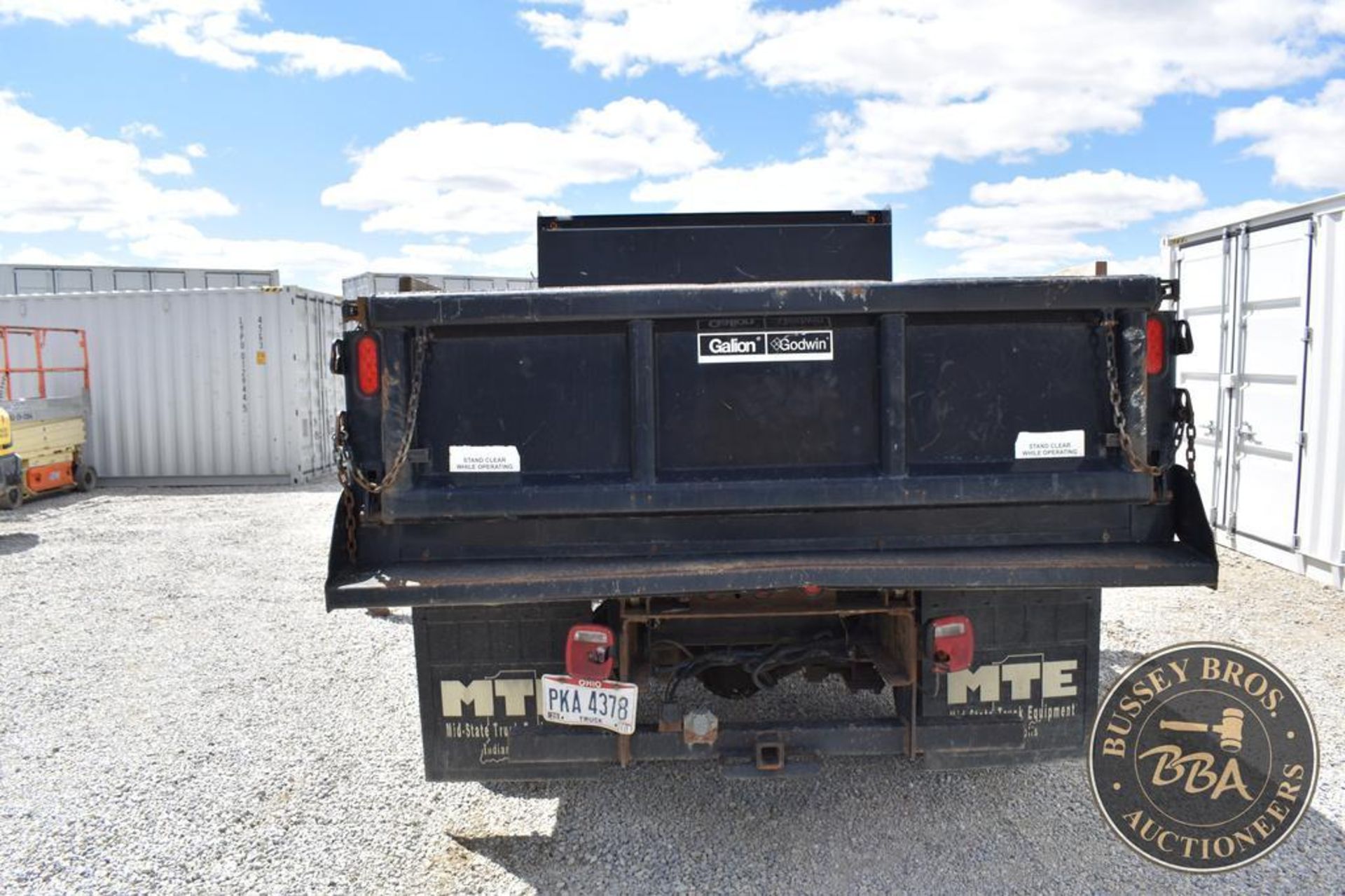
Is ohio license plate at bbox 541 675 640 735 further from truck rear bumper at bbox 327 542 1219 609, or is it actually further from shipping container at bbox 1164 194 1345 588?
shipping container at bbox 1164 194 1345 588

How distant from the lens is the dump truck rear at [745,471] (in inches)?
114

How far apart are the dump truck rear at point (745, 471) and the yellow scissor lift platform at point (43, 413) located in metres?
11.5

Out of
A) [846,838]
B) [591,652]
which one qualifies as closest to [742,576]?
[591,652]

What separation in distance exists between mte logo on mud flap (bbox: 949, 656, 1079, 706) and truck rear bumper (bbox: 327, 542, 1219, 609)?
452 millimetres

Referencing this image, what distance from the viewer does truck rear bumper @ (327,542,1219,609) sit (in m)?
2.85

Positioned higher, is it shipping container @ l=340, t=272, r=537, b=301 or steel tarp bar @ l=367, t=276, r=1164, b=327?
shipping container @ l=340, t=272, r=537, b=301

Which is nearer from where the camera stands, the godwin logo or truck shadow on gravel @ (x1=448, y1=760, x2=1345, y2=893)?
the godwin logo

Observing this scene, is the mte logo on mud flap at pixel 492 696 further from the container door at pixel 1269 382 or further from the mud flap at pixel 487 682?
the container door at pixel 1269 382

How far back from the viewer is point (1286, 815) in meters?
3.04

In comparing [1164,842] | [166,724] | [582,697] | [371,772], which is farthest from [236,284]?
[1164,842]

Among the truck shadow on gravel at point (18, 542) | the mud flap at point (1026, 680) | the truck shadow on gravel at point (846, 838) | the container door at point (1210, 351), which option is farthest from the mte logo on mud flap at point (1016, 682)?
the truck shadow on gravel at point (18, 542)

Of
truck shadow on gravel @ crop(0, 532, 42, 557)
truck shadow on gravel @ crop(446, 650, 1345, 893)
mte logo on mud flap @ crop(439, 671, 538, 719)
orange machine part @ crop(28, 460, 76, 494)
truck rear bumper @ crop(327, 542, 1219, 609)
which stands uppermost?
truck rear bumper @ crop(327, 542, 1219, 609)

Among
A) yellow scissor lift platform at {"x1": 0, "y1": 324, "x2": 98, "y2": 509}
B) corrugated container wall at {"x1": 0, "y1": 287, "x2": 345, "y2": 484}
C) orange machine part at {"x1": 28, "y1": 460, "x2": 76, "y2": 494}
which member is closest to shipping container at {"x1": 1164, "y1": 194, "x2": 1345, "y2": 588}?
corrugated container wall at {"x1": 0, "y1": 287, "x2": 345, "y2": 484}

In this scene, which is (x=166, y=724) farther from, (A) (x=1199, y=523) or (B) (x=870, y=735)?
(A) (x=1199, y=523)
